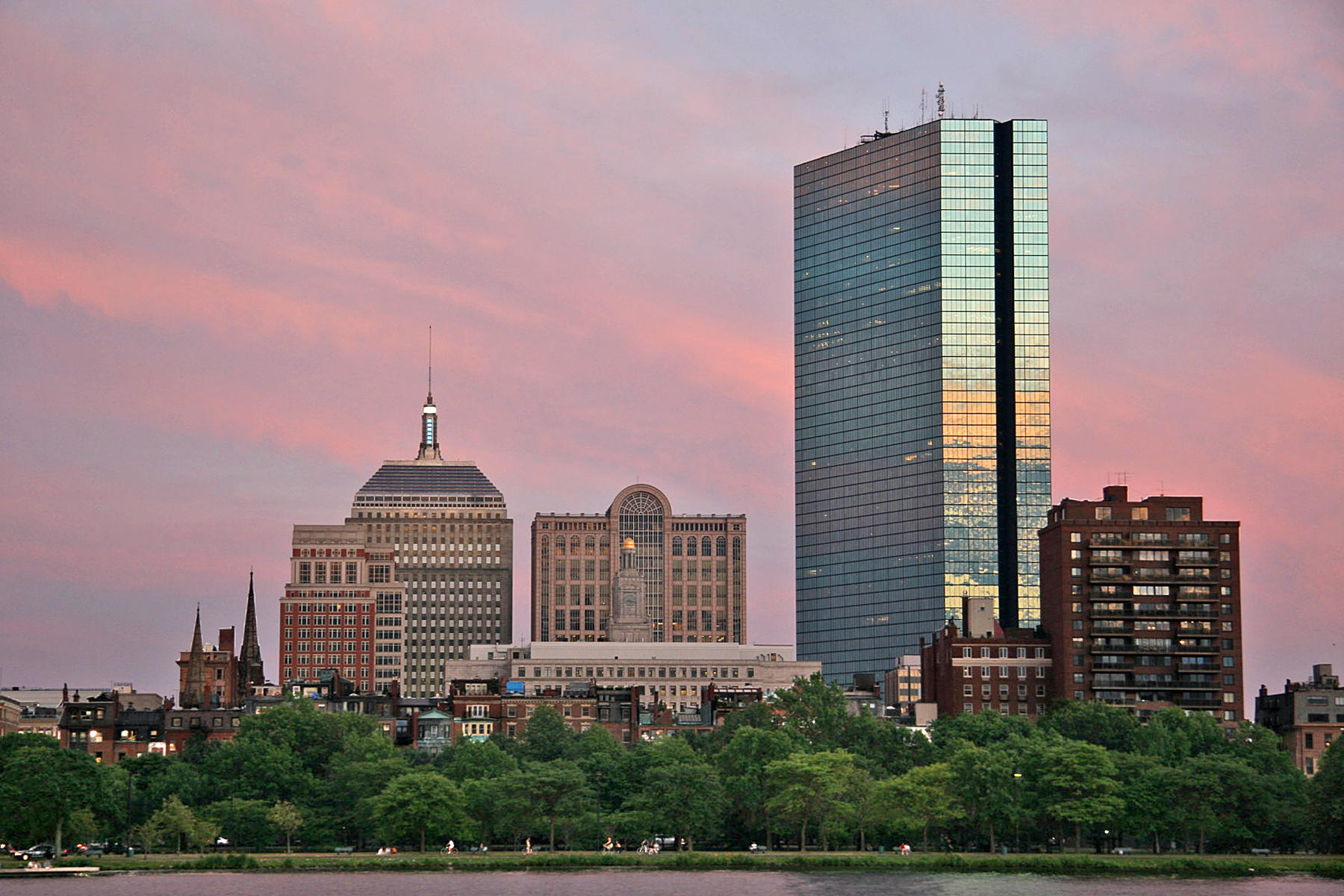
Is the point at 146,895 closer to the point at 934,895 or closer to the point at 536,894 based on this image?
the point at 536,894

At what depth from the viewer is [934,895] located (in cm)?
19950

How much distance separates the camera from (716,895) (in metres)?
200

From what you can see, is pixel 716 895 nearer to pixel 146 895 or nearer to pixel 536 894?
pixel 536 894

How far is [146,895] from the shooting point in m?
200

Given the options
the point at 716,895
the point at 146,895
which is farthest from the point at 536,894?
the point at 146,895

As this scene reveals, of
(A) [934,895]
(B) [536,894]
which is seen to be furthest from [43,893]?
(A) [934,895]

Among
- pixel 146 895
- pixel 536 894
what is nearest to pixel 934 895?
pixel 536 894

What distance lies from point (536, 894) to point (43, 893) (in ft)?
146

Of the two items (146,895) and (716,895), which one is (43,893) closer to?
(146,895)

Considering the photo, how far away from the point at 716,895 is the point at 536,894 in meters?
16.4

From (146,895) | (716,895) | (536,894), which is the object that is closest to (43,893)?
(146,895)

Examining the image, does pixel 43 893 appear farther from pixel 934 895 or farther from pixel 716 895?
pixel 934 895

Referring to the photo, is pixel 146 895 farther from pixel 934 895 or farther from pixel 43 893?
pixel 934 895

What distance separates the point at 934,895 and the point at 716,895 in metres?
19.7
